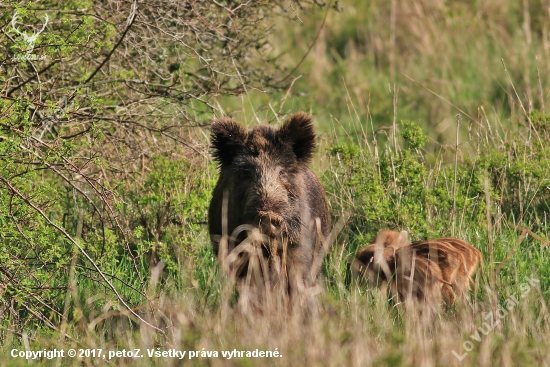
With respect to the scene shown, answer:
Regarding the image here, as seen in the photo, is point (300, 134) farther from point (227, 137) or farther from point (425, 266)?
point (425, 266)

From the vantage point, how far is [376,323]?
5.37 meters

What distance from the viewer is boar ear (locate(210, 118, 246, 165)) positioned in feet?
22.8

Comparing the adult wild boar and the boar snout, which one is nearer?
the boar snout

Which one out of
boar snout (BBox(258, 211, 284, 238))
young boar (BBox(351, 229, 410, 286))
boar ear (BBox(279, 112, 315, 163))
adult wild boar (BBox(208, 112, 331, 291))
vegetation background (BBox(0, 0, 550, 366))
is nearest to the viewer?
vegetation background (BBox(0, 0, 550, 366))

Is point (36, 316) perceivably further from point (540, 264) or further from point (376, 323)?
point (540, 264)

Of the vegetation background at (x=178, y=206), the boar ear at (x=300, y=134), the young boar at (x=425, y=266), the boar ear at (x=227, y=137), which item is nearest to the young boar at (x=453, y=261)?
the young boar at (x=425, y=266)

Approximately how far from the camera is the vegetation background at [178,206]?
505cm

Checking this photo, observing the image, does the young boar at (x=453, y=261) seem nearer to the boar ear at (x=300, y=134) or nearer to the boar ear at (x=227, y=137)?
the boar ear at (x=300, y=134)

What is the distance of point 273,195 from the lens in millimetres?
6516

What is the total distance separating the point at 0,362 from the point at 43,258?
1.51 meters

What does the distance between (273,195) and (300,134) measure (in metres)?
0.70

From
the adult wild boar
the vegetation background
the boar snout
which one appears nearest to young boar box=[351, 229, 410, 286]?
the vegetation background

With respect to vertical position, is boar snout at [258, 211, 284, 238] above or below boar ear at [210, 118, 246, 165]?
below

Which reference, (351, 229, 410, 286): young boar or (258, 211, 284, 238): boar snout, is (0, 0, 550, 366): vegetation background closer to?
(351, 229, 410, 286): young boar
